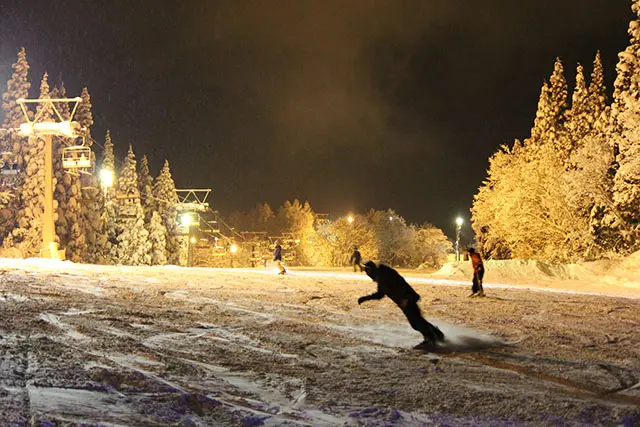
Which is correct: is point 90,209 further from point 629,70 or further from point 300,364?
point 300,364

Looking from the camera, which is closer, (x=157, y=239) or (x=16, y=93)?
(x=16, y=93)

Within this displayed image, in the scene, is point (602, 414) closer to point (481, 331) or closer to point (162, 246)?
point (481, 331)

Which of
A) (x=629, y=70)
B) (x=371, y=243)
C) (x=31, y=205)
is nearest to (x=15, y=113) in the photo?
(x=31, y=205)

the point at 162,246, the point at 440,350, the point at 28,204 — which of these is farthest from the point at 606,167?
the point at 162,246

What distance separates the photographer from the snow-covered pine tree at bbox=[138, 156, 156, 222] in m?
70.8

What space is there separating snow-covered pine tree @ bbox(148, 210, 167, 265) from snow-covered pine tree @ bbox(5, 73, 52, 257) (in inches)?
742

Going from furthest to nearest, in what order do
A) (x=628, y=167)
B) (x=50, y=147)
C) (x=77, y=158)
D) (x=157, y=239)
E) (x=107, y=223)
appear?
(x=157, y=239), (x=107, y=223), (x=77, y=158), (x=50, y=147), (x=628, y=167)

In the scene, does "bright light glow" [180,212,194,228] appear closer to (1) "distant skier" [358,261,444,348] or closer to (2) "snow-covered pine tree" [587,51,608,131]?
(2) "snow-covered pine tree" [587,51,608,131]

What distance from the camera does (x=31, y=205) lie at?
47812mm

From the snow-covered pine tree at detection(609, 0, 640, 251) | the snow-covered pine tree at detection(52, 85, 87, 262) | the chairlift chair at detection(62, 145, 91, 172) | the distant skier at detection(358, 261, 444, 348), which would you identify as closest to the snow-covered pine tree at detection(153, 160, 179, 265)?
the snow-covered pine tree at detection(52, 85, 87, 262)

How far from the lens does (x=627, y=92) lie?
101 ft

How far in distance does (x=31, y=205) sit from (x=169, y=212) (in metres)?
26.1

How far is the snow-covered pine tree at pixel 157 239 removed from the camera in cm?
6625

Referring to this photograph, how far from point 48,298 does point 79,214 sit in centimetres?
4350
